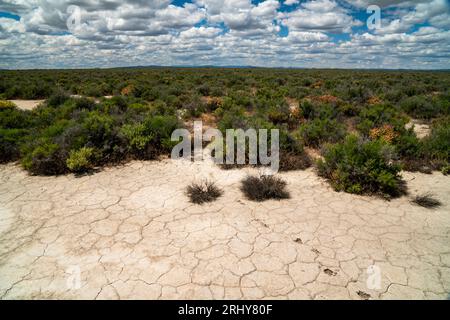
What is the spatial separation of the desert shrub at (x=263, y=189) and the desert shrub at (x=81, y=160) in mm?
4086

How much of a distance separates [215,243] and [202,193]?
1562 mm

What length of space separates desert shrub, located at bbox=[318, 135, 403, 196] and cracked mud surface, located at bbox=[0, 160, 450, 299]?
0.93 feet

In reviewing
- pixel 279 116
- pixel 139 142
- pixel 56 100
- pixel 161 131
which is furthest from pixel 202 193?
pixel 56 100

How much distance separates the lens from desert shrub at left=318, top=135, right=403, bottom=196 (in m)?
5.64

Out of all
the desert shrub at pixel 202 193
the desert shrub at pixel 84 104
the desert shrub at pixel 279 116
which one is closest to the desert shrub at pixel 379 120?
the desert shrub at pixel 279 116

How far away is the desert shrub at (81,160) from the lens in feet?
21.8

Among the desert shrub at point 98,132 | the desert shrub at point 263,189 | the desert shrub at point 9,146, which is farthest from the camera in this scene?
the desert shrub at point 98,132

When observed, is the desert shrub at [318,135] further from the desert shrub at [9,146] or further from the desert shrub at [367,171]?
the desert shrub at [9,146]

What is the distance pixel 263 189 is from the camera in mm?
5555

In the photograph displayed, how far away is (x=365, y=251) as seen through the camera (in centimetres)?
395

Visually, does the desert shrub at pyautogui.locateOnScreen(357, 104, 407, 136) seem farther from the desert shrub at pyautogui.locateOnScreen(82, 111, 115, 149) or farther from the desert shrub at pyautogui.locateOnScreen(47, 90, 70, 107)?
the desert shrub at pyautogui.locateOnScreen(47, 90, 70, 107)

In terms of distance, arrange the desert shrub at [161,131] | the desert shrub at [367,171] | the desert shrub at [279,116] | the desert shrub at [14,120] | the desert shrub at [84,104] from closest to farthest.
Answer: the desert shrub at [367,171], the desert shrub at [161,131], the desert shrub at [14,120], the desert shrub at [279,116], the desert shrub at [84,104]

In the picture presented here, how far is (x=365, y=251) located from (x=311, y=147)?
5036 millimetres
